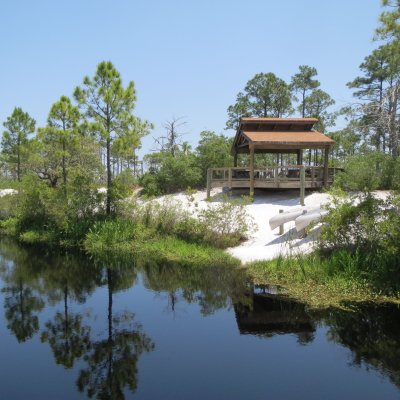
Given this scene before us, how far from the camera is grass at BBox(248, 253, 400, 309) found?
9594mm

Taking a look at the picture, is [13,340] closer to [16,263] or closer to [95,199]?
[16,263]

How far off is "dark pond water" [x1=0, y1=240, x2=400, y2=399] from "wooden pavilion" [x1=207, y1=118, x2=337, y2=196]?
10.3 m

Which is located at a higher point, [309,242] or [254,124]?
[254,124]

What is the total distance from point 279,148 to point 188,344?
16.7m

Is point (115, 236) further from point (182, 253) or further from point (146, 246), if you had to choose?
point (182, 253)

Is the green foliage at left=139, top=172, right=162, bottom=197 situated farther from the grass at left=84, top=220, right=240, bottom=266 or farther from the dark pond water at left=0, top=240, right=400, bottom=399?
the dark pond water at left=0, top=240, right=400, bottom=399

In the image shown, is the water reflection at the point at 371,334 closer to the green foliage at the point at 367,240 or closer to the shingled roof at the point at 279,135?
the green foliage at the point at 367,240

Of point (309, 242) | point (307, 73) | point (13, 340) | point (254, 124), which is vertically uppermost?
point (307, 73)

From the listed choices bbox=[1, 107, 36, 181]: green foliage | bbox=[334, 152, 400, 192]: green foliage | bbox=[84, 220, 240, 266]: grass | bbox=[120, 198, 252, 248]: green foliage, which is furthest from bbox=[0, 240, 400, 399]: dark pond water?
bbox=[1, 107, 36, 181]: green foliage

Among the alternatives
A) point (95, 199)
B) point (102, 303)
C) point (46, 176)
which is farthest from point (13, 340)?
point (46, 176)

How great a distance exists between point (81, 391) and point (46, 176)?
22702mm

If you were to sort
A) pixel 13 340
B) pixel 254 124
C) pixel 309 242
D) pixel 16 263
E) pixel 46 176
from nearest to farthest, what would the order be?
pixel 13 340
pixel 309 242
pixel 16 263
pixel 254 124
pixel 46 176

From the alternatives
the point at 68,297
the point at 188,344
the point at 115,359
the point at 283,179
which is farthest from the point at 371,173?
the point at 115,359

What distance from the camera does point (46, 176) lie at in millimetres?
27188
